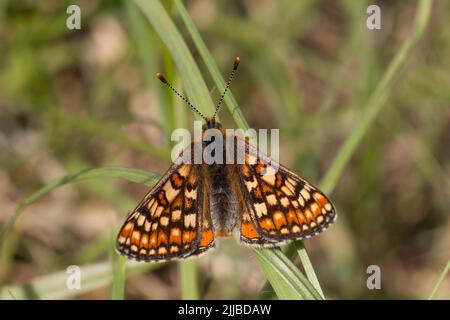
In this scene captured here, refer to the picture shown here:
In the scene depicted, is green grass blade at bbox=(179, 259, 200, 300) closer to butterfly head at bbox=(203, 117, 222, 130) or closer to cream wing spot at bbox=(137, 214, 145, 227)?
cream wing spot at bbox=(137, 214, 145, 227)

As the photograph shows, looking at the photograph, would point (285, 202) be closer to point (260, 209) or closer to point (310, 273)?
point (260, 209)

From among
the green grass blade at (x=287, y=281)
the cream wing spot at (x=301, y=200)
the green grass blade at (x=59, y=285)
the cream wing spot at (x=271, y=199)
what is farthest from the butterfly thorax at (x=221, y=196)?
the green grass blade at (x=59, y=285)

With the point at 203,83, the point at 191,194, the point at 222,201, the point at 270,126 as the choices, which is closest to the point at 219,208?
the point at 222,201

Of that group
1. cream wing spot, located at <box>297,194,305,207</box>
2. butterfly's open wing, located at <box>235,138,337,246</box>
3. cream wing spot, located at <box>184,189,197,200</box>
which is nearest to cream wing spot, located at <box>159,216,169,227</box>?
cream wing spot, located at <box>184,189,197,200</box>

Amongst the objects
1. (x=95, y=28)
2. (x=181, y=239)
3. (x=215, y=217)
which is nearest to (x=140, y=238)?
(x=181, y=239)

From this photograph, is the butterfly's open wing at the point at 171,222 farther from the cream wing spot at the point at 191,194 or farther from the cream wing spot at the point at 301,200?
the cream wing spot at the point at 301,200
